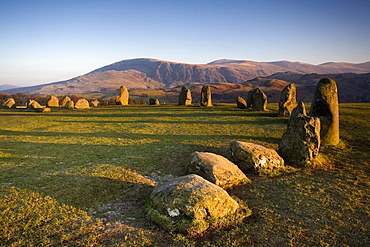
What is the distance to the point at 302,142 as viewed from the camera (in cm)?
988

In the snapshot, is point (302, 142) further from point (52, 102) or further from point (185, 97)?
point (52, 102)

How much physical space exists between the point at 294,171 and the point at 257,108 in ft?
54.1

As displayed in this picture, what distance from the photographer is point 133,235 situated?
16.2ft

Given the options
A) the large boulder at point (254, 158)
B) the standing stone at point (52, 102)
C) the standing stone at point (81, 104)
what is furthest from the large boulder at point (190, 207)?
the standing stone at point (52, 102)

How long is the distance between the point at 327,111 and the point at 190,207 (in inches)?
421

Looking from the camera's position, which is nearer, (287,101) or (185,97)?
(287,101)

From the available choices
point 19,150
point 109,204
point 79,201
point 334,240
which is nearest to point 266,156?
point 334,240

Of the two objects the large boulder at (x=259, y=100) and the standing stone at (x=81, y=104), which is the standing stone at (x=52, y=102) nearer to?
the standing stone at (x=81, y=104)

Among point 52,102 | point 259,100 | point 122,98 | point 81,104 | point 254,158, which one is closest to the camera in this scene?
point 254,158

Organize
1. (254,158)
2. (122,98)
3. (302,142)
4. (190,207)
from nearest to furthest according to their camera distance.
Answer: (190,207) < (254,158) < (302,142) < (122,98)

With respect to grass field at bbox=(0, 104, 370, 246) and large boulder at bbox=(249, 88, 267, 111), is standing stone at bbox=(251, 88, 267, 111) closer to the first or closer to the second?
large boulder at bbox=(249, 88, 267, 111)

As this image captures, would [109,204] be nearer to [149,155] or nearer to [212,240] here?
[212,240]

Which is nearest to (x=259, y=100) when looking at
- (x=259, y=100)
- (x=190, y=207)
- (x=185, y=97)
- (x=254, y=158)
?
(x=259, y=100)

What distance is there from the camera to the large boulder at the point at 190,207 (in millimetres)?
5316
